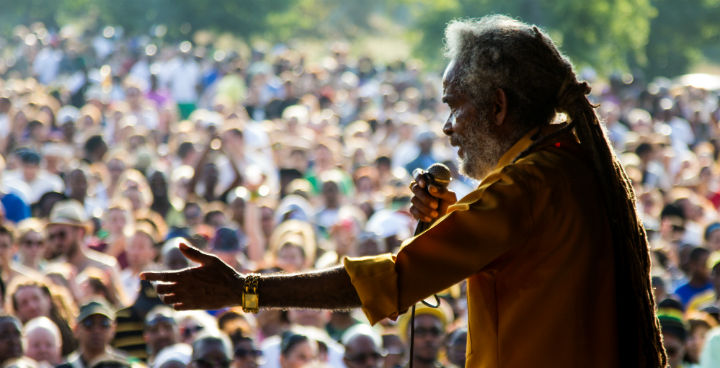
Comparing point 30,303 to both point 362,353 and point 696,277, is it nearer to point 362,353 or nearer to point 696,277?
Result: point 362,353

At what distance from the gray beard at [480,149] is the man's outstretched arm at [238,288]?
54 cm

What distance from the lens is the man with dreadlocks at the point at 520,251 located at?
274 centimetres

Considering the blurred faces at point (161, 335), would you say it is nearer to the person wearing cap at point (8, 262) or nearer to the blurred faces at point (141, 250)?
the person wearing cap at point (8, 262)

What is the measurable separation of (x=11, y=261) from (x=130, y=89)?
8.17m

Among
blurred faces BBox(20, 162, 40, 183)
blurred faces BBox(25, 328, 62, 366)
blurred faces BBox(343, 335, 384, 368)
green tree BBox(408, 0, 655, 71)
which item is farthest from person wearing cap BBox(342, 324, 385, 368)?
green tree BBox(408, 0, 655, 71)

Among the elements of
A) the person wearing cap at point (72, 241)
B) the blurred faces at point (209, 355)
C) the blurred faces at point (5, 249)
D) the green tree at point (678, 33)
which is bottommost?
the blurred faces at point (209, 355)

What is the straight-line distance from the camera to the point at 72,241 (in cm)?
848

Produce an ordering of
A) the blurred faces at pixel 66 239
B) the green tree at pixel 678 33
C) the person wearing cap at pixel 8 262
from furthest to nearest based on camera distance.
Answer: the green tree at pixel 678 33, the blurred faces at pixel 66 239, the person wearing cap at pixel 8 262

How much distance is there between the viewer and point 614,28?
27734 millimetres

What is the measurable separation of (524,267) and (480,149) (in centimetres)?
41

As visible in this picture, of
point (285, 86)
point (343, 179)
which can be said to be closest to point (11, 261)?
point (343, 179)

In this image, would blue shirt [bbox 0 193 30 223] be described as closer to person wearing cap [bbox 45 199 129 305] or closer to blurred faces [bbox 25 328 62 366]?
person wearing cap [bbox 45 199 129 305]

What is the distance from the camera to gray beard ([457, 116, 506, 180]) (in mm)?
3023

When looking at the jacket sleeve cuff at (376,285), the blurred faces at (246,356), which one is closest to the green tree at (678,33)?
the blurred faces at (246,356)
